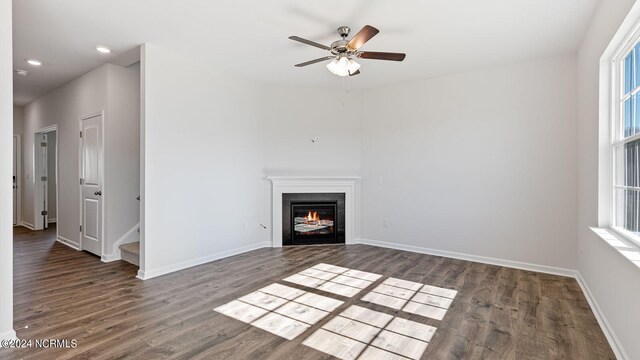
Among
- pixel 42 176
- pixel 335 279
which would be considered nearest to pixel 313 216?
pixel 335 279

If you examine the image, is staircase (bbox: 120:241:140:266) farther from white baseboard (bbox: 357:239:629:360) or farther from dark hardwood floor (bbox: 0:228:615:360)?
white baseboard (bbox: 357:239:629:360)

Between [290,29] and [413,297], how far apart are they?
294 centimetres

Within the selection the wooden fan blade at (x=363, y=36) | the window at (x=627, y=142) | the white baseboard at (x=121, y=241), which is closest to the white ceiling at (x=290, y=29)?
the wooden fan blade at (x=363, y=36)

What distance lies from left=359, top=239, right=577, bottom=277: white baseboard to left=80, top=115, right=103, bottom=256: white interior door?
4.01 meters

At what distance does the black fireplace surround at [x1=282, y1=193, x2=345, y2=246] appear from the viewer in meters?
5.29

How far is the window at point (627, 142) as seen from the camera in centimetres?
221

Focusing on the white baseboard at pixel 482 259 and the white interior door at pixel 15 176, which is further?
the white interior door at pixel 15 176

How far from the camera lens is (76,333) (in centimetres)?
231

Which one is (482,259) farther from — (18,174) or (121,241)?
(18,174)

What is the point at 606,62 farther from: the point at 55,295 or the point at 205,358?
the point at 55,295

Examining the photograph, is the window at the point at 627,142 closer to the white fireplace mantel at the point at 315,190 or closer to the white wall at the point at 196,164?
the white fireplace mantel at the point at 315,190

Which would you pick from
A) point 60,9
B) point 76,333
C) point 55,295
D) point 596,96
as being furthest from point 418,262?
point 60,9

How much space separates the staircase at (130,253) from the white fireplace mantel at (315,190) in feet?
6.37
